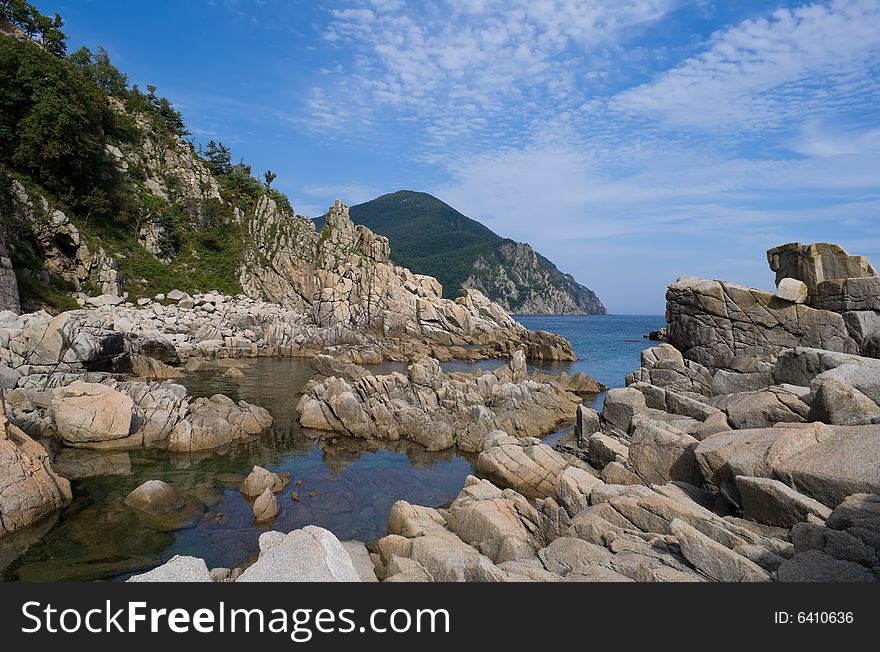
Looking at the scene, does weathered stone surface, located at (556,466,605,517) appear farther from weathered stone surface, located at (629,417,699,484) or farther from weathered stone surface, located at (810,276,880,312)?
weathered stone surface, located at (810,276,880,312)

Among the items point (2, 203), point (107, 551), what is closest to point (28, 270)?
point (2, 203)

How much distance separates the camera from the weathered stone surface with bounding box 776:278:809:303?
2028 cm

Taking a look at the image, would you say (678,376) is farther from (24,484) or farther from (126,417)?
(126,417)

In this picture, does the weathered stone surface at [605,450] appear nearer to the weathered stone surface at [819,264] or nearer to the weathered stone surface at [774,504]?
the weathered stone surface at [774,504]

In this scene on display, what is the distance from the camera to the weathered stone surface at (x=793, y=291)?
20281 millimetres

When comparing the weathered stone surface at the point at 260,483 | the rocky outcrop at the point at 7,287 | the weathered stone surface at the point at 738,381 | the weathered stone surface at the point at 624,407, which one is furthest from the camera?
the rocky outcrop at the point at 7,287

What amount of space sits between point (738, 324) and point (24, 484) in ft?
88.9

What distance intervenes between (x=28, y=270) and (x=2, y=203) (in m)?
7.42

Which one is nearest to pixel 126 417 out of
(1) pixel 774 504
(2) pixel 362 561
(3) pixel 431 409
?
(3) pixel 431 409

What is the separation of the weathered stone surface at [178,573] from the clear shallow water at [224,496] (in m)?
4.36

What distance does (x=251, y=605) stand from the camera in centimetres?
659

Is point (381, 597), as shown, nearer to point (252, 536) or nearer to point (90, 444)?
point (252, 536)

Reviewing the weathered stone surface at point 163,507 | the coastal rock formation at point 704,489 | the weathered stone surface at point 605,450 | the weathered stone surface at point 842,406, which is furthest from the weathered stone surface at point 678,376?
the weathered stone surface at point 163,507

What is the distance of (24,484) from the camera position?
13953mm
